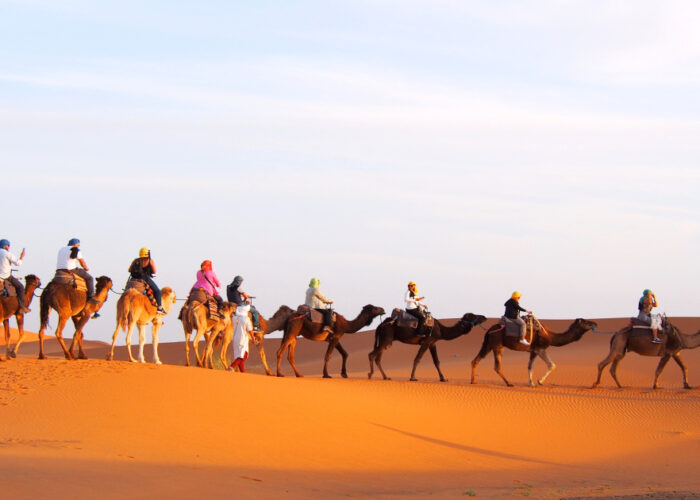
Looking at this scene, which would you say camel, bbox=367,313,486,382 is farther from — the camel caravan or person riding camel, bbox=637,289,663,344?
person riding camel, bbox=637,289,663,344

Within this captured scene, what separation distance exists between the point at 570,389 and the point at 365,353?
19719 mm

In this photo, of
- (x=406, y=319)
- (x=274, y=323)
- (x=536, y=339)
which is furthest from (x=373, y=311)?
(x=536, y=339)

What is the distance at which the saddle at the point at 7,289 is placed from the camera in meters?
19.7

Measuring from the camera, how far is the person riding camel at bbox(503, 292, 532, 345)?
23.4 metres

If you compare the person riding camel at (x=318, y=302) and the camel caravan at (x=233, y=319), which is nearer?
the camel caravan at (x=233, y=319)

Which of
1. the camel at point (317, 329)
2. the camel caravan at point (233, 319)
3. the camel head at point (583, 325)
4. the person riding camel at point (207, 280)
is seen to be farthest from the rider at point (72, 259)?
the camel head at point (583, 325)

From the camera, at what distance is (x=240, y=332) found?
2302 cm

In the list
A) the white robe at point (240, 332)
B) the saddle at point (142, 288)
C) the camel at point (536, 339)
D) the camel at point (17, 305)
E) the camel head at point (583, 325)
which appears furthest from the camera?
the camel head at point (583, 325)

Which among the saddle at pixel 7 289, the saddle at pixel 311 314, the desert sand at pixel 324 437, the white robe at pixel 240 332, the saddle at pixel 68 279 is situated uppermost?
the saddle at pixel 68 279

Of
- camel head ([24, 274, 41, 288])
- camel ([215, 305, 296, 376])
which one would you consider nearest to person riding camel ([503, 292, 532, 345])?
camel ([215, 305, 296, 376])

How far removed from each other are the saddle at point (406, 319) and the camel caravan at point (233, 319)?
0.09ft

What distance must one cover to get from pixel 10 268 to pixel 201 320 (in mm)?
4445

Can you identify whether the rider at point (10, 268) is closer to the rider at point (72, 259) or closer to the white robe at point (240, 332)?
the rider at point (72, 259)

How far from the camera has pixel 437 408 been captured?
2038 cm
